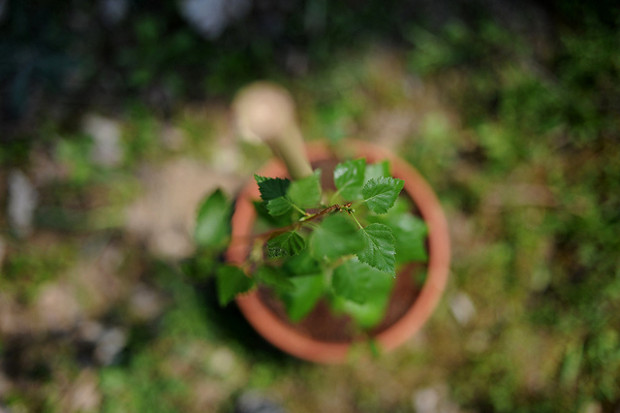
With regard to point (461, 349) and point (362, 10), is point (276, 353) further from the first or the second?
point (362, 10)

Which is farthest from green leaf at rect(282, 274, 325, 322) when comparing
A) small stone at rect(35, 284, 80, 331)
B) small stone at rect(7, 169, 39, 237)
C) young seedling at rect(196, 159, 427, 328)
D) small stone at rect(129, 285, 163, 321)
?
small stone at rect(7, 169, 39, 237)

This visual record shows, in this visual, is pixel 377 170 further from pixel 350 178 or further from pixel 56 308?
pixel 56 308

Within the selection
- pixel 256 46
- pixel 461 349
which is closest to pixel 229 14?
pixel 256 46

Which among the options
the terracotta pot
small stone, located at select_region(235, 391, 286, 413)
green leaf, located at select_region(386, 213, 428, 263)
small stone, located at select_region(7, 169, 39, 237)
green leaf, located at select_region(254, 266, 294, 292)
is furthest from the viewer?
small stone, located at select_region(7, 169, 39, 237)

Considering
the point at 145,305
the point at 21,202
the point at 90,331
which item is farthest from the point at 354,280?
the point at 21,202

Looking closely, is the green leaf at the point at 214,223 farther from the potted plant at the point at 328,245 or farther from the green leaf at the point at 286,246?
the green leaf at the point at 286,246

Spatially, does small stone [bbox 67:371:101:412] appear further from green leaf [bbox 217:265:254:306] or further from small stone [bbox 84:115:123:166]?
green leaf [bbox 217:265:254:306]
